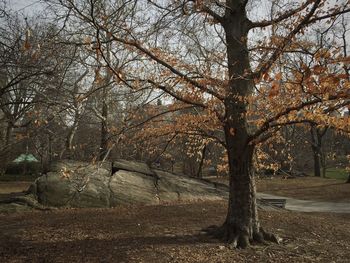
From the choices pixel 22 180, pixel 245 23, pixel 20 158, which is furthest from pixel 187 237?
pixel 20 158

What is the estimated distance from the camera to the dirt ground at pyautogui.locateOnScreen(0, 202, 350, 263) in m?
7.27

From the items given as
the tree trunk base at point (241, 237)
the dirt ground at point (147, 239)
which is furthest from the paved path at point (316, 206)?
the tree trunk base at point (241, 237)

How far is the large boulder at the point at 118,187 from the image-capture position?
13812 millimetres

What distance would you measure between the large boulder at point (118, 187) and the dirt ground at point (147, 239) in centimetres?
160

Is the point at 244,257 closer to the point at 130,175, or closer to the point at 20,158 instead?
the point at 130,175

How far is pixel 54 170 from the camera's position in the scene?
49.0 feet

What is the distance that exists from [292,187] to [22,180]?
20.3 m

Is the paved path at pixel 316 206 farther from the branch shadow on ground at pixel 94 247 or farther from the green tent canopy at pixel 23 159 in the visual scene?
the green tent canopy at pixel 23 159

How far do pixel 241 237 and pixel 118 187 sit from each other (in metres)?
7.50

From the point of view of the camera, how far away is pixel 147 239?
848cm

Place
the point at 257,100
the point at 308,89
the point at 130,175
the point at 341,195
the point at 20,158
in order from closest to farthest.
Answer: the point at 308,89, the point at 257,100, the point at 130,175, the point at 341,195, the point at 20,158

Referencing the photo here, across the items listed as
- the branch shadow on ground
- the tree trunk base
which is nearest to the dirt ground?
the branch shadow on ground

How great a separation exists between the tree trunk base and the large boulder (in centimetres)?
499

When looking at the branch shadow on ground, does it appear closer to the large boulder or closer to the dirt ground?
the dirt ground
